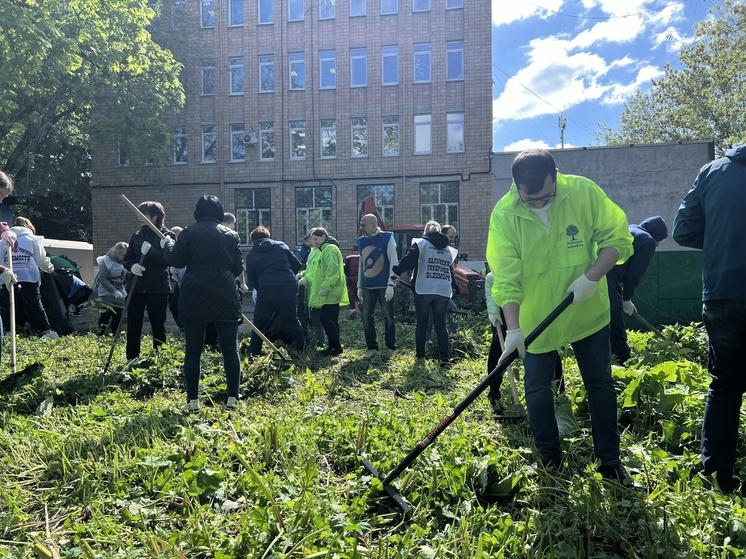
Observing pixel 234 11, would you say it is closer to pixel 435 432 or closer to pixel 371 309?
pixel 371 309

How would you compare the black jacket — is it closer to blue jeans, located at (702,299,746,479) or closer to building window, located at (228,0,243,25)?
blue jeans, located at (702,299,746,479)

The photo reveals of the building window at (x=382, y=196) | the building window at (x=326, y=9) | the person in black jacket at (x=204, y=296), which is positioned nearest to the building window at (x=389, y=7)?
the building window at (x=326, y=9)

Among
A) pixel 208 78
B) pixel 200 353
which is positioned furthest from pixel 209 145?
pixel 200 353

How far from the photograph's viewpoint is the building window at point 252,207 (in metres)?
22.9

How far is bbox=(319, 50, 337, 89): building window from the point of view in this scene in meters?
22.7

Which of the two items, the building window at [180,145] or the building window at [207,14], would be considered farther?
the building window at [207,14]

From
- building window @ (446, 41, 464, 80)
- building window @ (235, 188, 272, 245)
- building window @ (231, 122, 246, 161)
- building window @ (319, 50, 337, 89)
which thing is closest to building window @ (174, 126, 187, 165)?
building window @ (231, 122, 246, 161)

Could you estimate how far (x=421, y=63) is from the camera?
22.2 metres

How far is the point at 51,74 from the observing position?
1493 centimetres

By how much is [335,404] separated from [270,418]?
716mm

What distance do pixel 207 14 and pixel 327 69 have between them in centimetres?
613

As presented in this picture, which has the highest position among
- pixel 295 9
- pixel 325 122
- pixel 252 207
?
pixel 295 9

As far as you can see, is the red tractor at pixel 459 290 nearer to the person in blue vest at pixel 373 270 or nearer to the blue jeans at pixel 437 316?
the person in blue vest at pixel 373 270

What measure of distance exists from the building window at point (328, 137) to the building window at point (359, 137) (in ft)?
2.58
